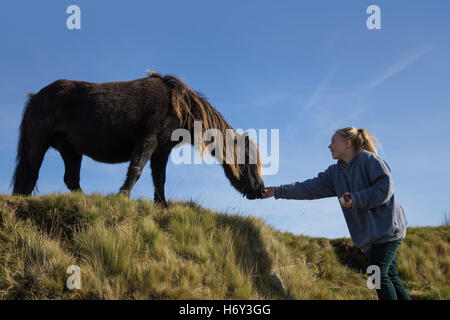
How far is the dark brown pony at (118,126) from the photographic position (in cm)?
595

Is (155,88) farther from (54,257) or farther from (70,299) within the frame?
(70,299)

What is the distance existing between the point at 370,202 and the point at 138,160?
11.9ft

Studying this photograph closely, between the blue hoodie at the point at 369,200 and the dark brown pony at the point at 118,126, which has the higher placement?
the dark brown pony at the point at 118,126

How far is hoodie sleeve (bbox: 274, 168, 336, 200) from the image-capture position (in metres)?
5.05

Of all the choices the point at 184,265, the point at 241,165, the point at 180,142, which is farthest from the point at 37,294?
the point at 241,165

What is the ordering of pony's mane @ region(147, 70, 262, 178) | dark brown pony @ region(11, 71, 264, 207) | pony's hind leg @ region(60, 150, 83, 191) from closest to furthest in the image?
1. dark brown pony @ region(11, 71, 264, 207)
2. pony's mane @ region(147, 70, 262, 178)
3. pony's hind leg @ region(60, 150, 83, 191)

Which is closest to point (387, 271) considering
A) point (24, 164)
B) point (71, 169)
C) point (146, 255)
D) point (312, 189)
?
point (312, 189)

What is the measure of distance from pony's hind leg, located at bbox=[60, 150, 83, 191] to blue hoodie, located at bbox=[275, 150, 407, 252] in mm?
4897

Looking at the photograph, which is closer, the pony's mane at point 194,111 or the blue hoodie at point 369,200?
the blue hoodie at point 369,200

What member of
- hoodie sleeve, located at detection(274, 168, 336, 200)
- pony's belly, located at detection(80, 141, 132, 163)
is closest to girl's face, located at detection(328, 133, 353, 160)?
hoodie sleeve, located at detection(274, 168, 336, 200)

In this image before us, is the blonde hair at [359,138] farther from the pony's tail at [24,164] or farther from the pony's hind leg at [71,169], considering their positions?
the pony's tail at [24,164]

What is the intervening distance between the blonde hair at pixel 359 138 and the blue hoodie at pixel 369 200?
168 mm

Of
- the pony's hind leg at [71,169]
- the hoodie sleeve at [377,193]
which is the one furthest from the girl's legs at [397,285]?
the pony's hind leg at [71,169]

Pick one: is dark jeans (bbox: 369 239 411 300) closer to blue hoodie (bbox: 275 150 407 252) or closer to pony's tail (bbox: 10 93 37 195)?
blue hoodie (bbox: 275 150 407 252)
